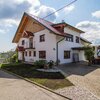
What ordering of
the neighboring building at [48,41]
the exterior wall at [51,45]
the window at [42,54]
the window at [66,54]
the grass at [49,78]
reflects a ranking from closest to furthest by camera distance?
the grass at [49,78]
the exterior wall at [51,45]
the neighboring building at [48,41]
the window at [42,54]
the window at [66,54]

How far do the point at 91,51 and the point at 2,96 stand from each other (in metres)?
17.7

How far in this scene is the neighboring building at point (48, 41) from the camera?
884 inches

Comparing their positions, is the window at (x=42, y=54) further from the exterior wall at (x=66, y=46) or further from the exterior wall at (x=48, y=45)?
the exterior wall at (x=66, y=46)

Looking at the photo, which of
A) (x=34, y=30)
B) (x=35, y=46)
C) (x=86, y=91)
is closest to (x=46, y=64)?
(x=35, y=46)

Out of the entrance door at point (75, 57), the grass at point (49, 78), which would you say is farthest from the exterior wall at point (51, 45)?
the grass at point (49, 78)

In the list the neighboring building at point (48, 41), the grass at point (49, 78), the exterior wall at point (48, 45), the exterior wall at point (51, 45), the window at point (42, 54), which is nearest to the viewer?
the grass at point (49, 78)

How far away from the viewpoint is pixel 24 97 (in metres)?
7.59

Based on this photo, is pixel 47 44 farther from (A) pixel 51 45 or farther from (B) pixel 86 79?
(B) pixel 86 79

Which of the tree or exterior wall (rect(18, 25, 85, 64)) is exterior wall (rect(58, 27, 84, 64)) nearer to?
exterior wall (rect(18, 25, 85, 64))

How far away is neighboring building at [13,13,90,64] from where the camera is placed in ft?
73.7

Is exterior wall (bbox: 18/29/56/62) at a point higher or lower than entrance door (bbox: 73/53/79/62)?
higher

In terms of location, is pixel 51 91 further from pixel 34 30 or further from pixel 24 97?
pixel 34 30

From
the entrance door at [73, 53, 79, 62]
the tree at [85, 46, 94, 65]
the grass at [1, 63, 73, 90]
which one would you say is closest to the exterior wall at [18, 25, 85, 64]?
the entrance door at [73, 53, 79, 62]

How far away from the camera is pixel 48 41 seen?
75.4 ft
